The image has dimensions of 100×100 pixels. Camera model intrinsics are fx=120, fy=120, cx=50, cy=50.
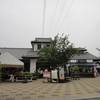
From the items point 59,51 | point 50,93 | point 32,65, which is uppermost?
point 59,51

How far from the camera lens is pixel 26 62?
23.3 meters

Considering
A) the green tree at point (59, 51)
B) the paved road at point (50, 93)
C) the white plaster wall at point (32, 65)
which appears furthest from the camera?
the white plaster wall at point (32, 65)

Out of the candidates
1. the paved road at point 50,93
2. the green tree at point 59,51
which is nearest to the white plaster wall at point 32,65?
the green tree at point 59,51

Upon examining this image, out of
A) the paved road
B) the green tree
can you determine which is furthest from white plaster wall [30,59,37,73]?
the paved road

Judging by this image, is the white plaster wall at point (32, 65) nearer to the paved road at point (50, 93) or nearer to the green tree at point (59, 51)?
the green tree at point (59, 51)

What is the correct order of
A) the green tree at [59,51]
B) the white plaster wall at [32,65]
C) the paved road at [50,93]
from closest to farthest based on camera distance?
the paved road at [50,93] → the green tree at [59,51] → the white plaster wall at [32,65]

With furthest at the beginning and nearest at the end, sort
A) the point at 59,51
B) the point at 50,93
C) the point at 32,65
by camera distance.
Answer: the point at 32,65 → the point at 59,51 → the point at 50,93

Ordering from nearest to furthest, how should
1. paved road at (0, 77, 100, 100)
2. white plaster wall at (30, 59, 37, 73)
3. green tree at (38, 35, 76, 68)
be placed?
paved road at (0, 77, 100, 100), green tree at (38, 35, 76, 68), white plaster wall at (30, 59, 37, 73)

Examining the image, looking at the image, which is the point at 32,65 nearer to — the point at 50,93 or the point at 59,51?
the point at 59,51

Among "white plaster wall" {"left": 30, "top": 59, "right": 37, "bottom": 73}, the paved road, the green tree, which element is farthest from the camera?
"white plaster wall" {"left": 30, "top": 59, "right": 37, "bottom": 73}

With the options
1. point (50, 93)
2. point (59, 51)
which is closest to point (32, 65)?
point (59, 51)

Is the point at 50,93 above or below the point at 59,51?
below

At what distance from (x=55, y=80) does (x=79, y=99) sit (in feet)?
26.8

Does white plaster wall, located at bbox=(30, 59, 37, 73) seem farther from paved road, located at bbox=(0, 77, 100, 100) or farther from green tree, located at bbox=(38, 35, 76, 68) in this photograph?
paved road, located at bbox=(0, 77, 100, 100)
